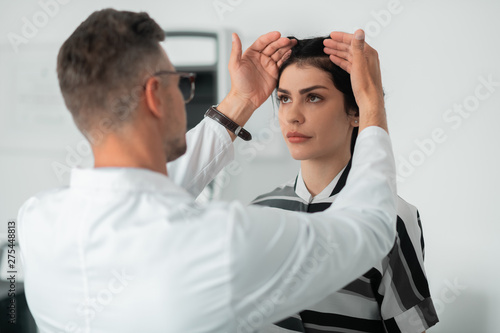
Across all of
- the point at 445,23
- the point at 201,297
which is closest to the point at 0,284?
the point at 201,297

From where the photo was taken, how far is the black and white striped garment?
1.24 meters

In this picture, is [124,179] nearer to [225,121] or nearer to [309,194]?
[225,121]

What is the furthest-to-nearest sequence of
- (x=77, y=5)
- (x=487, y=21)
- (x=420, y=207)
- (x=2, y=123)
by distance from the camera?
(x=2, y=123), (x=77, y=5), (x=420, y=207), (x=487, y=21)

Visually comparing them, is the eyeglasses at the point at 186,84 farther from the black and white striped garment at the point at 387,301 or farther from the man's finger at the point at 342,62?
the black and white striped garment at the point at 387,301

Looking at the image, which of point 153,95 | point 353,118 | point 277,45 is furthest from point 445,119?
point 153,95

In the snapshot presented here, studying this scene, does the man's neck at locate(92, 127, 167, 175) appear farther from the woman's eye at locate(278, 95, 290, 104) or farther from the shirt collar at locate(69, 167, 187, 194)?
the woman's eye at locate(278, 95, 290, 104)

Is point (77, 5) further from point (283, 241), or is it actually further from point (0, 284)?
point (283, 241)

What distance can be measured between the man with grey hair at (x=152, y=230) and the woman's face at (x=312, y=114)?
431 mm

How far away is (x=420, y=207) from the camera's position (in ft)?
7.65

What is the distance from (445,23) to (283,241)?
72.5 inches

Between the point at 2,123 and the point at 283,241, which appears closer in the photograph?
the point at 283,241

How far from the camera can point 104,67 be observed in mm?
839

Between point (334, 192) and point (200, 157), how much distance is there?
408 mm

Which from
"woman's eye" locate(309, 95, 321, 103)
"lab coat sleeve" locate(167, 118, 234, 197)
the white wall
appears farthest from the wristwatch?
the white wall
